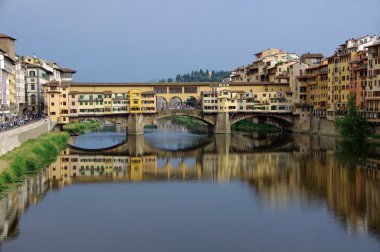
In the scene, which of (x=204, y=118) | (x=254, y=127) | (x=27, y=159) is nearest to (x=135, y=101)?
(x=204, y=118)

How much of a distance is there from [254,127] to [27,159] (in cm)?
4263

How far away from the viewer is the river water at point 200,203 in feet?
62.0

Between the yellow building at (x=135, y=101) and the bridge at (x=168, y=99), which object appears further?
the yellow building at (x=135, y=101)

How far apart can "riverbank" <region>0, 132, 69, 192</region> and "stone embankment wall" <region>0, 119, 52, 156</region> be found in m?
0.33

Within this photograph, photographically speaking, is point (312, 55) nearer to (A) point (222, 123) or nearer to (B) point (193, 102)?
(A) point (222, 123)

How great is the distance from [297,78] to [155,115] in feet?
53.1

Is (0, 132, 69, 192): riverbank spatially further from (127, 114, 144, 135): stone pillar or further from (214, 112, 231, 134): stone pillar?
(214, 112, 231, 134): stone pillar

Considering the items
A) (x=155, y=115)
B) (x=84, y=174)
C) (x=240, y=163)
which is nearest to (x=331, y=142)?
(x=240, y=163)

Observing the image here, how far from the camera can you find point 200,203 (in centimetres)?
2480

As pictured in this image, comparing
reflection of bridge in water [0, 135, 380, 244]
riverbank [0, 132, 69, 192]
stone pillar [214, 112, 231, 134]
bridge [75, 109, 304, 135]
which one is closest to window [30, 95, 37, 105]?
bridge [75, 109, 304, 135]

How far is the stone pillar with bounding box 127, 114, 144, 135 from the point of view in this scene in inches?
2315

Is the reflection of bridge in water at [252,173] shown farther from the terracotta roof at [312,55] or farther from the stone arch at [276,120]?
the terracotta roof at [312,55]

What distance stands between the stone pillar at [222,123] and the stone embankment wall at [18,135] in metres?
20.3

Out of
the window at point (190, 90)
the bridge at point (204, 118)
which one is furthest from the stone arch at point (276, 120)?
the window at point (190, 90)
